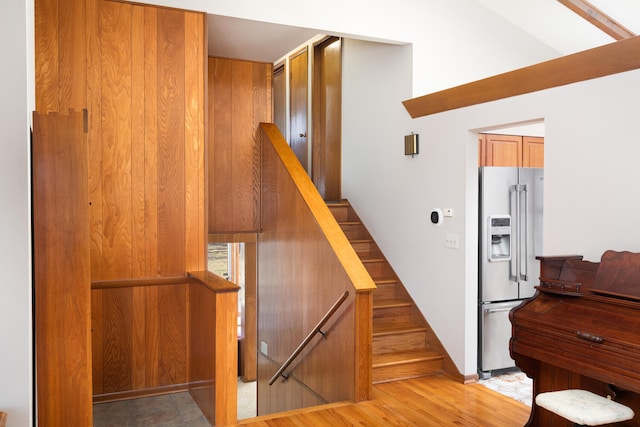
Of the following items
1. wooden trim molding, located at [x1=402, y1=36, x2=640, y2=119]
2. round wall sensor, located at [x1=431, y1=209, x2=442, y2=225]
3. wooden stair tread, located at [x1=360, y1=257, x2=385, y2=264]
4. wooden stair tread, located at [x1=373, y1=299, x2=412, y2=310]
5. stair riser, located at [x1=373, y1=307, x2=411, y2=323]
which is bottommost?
stair riser, located at [x1=373, y1=307, x2=411, y2=323]

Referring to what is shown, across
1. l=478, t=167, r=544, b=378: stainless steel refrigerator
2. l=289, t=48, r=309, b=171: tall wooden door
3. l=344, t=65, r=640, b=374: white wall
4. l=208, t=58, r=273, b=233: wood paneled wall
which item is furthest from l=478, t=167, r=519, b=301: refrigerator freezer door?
l=289, t=48, r=309, b=171: tall wooden door

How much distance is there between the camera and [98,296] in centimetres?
403

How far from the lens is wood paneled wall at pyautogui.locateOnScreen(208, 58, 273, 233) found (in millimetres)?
5312

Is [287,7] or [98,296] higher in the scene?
[287,7]

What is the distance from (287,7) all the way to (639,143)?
9.27 ft

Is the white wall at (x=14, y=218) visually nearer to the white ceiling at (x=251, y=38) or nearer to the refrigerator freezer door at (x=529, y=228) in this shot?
the white ceiling at (x=251, y=38)

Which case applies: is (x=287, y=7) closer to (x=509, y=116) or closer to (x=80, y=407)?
(x=509, y=116)

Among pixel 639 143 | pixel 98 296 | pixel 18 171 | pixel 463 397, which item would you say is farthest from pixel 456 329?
pixel 18 171

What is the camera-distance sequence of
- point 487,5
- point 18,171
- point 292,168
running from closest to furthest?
point 18,171, point 292,168, point 487,5

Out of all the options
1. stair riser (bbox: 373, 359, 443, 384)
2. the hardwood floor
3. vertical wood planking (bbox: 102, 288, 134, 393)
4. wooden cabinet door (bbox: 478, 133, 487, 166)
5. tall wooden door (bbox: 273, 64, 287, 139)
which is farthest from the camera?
tall wooden door (bbox: 273, 64, 287, 139)

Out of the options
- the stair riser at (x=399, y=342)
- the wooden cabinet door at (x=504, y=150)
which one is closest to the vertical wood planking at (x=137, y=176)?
the stair riser at (x=399, y=342)

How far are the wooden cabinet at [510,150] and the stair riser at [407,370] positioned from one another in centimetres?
183

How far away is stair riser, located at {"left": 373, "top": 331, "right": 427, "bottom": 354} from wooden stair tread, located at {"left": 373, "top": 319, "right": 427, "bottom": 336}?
34 mm

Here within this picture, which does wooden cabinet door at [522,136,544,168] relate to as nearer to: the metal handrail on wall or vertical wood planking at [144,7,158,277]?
the metal handrail on wall
